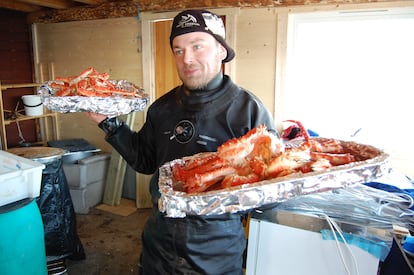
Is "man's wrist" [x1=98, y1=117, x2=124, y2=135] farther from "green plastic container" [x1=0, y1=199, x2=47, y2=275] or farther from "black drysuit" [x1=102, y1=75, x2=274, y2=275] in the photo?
"green plastic container" [x1=0, y1=199, x2=47, y2=275]

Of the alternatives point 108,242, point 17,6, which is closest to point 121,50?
point 17,6

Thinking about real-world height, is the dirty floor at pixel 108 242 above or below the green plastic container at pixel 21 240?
below

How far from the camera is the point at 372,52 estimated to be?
2.48 metres

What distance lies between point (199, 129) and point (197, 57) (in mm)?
304

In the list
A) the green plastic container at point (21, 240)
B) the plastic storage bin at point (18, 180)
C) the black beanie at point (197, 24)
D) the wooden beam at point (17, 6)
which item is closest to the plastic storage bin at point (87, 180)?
the plastic storage bin at point (18, 180)

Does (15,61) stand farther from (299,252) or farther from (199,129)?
(299,252)

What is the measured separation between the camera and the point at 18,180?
185cm

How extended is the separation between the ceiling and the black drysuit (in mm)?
2558

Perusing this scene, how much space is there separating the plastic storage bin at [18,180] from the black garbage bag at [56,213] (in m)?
0.31

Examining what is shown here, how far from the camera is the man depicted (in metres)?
1.22

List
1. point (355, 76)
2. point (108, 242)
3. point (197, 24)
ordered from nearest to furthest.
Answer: point (197, 24) → point (355, 76) → point (108, 242)

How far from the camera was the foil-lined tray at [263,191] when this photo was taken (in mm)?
820

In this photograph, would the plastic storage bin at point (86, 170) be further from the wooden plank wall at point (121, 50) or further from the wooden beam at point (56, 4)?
the wooden beam at point (56, 4)

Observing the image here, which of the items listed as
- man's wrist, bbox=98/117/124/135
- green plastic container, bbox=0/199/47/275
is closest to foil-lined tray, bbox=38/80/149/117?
man's wrist, bbox=98/117/124/135
